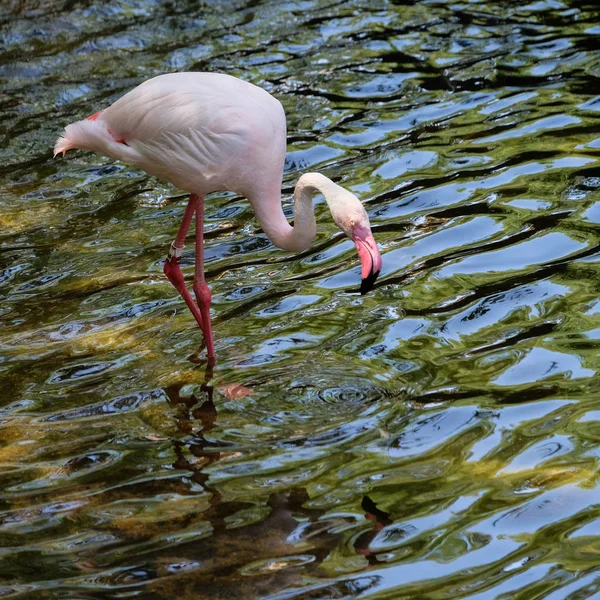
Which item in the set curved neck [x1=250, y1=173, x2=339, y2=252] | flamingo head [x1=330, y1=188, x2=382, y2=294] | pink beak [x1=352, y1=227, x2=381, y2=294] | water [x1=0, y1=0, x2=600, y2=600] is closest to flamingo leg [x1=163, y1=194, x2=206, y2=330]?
water [x1=0, y1=0, x2=600, y2=600]

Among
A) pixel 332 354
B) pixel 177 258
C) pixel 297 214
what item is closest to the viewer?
pixel 332 354

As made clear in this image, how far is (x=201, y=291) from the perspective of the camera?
5.96 m

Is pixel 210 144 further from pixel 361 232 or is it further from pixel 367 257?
pixel 367 257

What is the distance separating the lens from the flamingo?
556 centimetres

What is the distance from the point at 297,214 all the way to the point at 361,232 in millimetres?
539

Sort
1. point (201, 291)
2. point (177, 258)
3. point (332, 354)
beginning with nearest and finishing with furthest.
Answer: point (332, 354) → point (201, 291) → point (177, 258)

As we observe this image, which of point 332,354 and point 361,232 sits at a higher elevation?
point 361,232

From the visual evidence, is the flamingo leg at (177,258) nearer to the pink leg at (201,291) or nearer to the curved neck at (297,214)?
the pink leg at (201,291)

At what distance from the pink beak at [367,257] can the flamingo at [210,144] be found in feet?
0.16

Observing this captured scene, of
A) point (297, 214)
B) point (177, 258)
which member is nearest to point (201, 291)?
point (177, 258)

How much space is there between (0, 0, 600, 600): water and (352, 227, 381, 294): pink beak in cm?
47

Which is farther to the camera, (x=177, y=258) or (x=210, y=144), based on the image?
(x=177, y=258)

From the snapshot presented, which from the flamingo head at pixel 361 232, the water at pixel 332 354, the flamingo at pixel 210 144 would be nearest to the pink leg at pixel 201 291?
the flamingo at pixel 210 144

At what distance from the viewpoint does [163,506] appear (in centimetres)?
439
